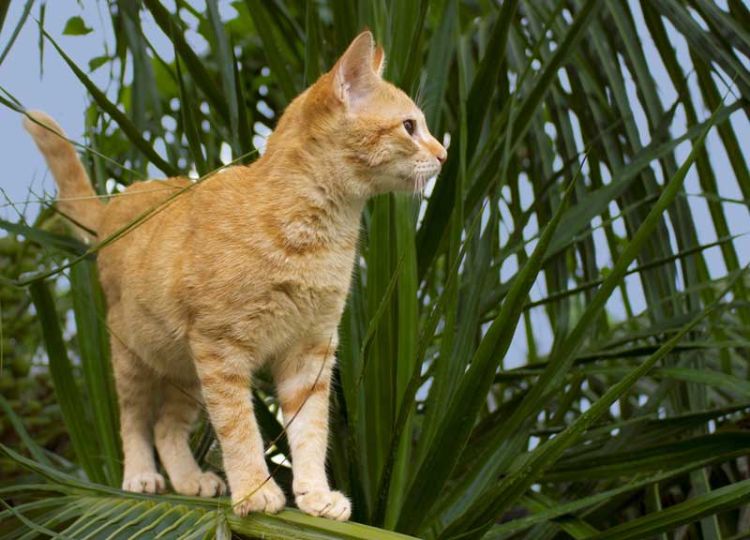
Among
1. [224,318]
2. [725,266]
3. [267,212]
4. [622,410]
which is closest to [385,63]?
[267,212]

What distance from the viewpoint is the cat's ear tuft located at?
1.16 m

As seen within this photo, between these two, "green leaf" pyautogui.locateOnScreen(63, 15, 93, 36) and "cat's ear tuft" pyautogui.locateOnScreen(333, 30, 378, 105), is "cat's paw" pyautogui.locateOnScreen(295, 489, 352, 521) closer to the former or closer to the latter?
"cat's ear tuft" pyautogui.locateOnScreen(333, 30, 378, 105)

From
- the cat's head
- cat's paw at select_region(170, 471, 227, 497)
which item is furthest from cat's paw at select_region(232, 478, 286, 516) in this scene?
the cat's head

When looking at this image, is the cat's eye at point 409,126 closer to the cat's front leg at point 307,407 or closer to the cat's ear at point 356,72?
the cat's ear at point 356,72

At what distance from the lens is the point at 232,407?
1.15m

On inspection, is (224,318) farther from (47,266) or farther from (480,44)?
(480,44)

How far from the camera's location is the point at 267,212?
3.84 ft

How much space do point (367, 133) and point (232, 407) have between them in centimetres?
32

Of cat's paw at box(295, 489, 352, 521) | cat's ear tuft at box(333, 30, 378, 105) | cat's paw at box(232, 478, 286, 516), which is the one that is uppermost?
cat's ear tuft at box(333, 30, 378, 105)

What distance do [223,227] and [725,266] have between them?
98cm

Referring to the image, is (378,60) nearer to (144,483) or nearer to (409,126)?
(409,126)

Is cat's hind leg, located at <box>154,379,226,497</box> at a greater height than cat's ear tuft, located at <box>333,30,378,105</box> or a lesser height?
lesser

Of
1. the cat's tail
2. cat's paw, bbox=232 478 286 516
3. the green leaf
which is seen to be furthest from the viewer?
the green leaf

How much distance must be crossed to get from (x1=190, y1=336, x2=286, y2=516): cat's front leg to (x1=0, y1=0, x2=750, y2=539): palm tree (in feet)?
0.17
